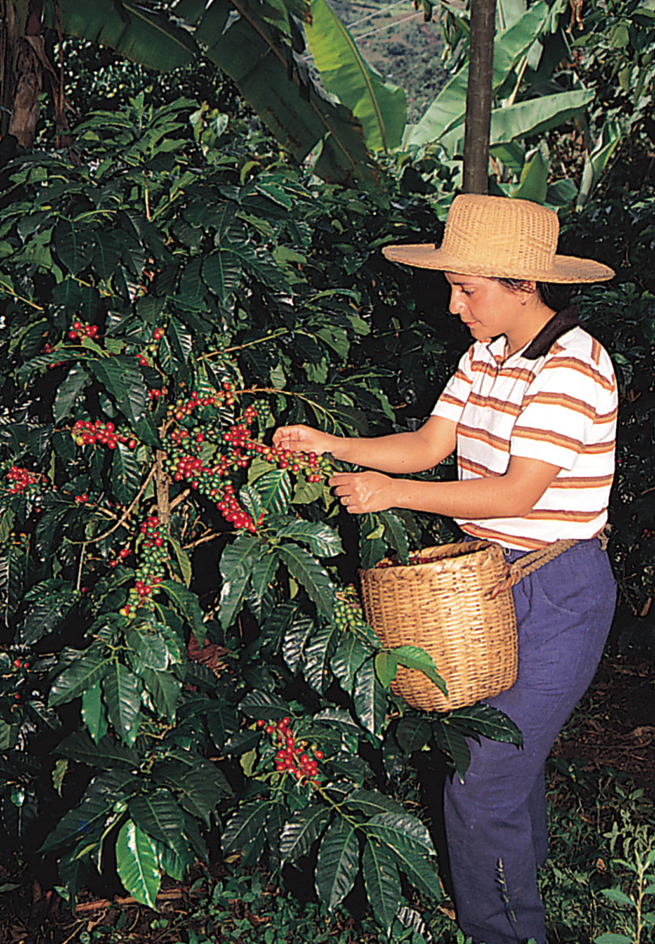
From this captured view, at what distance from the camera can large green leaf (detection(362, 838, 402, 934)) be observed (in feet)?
5.68

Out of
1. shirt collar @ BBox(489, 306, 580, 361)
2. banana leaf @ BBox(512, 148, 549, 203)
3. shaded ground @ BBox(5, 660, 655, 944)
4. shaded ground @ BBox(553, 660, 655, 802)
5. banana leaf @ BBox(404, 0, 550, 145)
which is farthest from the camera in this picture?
banana leaf @ BBox(404, 0, 550, 145)

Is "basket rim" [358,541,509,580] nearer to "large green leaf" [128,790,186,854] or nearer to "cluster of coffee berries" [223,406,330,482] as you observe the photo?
"cluster of coffee berries" [223,406,330,482]

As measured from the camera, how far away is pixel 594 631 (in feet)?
7.17

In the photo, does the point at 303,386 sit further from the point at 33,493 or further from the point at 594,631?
the point at 594,631

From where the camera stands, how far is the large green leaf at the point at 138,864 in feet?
5.16

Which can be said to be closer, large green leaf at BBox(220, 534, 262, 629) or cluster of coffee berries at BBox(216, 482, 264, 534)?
large green leaf at BBox(220, 534, 262, 629)

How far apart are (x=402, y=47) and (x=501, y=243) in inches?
1454

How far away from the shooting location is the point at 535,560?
2145mm

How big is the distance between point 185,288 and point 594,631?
129 centimetres

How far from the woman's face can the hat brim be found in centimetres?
2

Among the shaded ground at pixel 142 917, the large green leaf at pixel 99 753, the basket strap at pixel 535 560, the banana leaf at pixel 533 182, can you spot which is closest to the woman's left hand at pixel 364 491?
the basket strap at pixel 535 560

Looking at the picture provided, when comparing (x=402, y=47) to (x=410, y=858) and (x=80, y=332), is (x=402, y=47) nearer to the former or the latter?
(x=80, y=332)

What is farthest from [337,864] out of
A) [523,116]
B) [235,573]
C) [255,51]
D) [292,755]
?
[523,116]

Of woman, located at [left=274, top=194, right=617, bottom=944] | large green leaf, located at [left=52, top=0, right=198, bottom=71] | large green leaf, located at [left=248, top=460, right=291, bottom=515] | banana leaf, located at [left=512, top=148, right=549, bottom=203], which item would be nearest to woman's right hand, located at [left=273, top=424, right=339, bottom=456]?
woman, located at [left=274, top=194, right=617, bottom=944]
